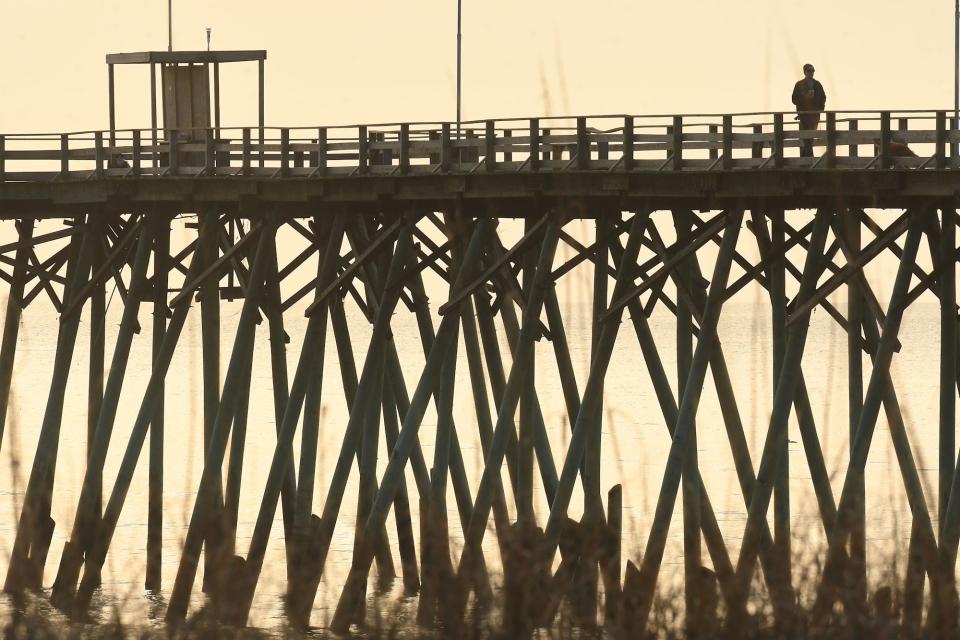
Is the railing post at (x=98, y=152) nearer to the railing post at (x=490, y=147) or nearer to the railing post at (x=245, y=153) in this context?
the railing post at (x=245, y=153)

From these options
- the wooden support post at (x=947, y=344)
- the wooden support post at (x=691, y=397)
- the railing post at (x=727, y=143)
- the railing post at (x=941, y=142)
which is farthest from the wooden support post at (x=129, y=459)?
the railing post at (x=941, y=142)

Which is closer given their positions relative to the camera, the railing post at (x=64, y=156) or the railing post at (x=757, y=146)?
the railing post at (x=757, y=146)

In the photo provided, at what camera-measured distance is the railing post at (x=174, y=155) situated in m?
26.1

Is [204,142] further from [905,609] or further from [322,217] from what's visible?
[905,609]

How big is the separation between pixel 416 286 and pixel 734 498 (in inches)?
656

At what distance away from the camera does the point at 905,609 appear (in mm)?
16422

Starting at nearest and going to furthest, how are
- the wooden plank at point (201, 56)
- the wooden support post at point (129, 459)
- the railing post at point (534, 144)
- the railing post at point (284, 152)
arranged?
the railing post at point (534, 144) < the railing post at point (284, 152) < the wooden support post at point (129, 459) < the wooden plank at point (201, 56)

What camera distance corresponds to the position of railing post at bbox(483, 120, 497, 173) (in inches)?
915

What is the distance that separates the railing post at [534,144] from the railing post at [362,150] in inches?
89.8

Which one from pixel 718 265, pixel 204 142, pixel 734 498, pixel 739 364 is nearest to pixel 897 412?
pixel 718 265

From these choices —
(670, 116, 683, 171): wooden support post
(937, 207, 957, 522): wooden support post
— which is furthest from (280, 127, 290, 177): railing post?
(937, 207, 957, 522): wooden support post

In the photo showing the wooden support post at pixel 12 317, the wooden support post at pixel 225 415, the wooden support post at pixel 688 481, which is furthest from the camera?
the wooden support post at pixel 12 317

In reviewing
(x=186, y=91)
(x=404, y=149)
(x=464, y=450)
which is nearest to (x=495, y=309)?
(x=404, y=149)

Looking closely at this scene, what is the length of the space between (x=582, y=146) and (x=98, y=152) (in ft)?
24.6
